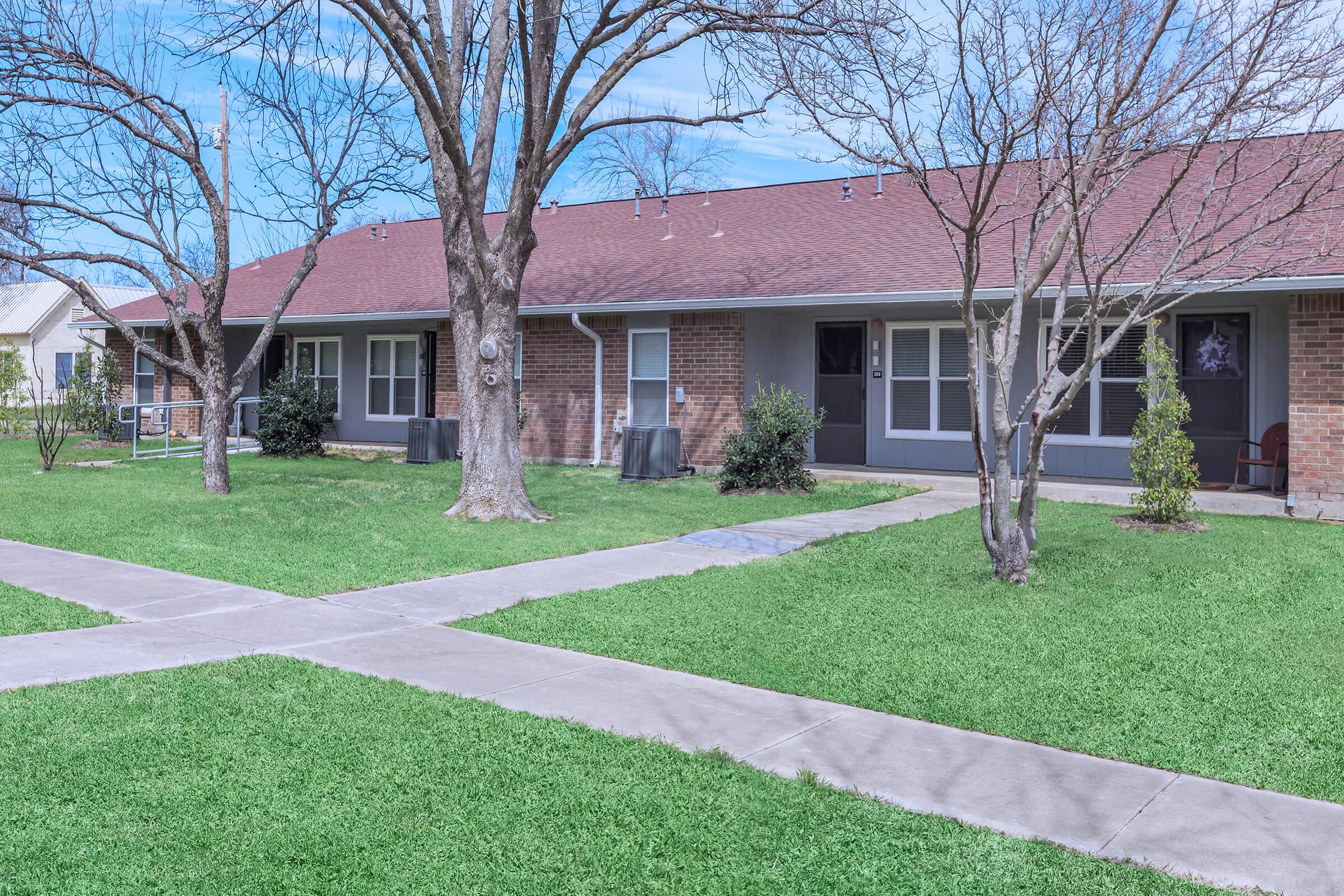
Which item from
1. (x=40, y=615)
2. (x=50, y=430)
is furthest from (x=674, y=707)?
(x=50, y=430)

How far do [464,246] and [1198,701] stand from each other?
977cm

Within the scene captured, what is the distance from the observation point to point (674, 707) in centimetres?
539

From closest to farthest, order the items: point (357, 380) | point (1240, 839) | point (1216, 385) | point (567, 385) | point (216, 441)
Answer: point (1240, 839) < point (1216, 385) < point (216, 441) < point (567, 385) < point (357, 380)

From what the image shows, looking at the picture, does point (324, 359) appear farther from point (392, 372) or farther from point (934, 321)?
point (934, 321)

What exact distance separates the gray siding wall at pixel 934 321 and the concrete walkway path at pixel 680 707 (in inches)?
310

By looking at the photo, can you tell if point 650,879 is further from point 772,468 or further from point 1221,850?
point 772,468

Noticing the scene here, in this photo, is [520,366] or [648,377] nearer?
[648,377]

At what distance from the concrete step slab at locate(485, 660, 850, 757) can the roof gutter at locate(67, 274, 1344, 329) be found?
4852mm

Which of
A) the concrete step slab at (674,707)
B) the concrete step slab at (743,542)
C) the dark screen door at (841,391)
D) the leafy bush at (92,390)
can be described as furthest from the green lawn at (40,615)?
the leafy bush at (92,390)

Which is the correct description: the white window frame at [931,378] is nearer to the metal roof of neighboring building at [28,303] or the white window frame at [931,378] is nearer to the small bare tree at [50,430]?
the small bare tree at [50,430]

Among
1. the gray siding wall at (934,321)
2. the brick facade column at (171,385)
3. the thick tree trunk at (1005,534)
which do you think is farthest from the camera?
the brick facade column at (171,385)

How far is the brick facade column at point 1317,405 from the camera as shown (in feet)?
39.7

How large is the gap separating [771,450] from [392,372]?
10604 mm

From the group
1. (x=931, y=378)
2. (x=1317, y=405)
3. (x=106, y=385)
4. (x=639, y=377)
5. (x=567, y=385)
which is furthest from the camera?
(x=106, y=385)
